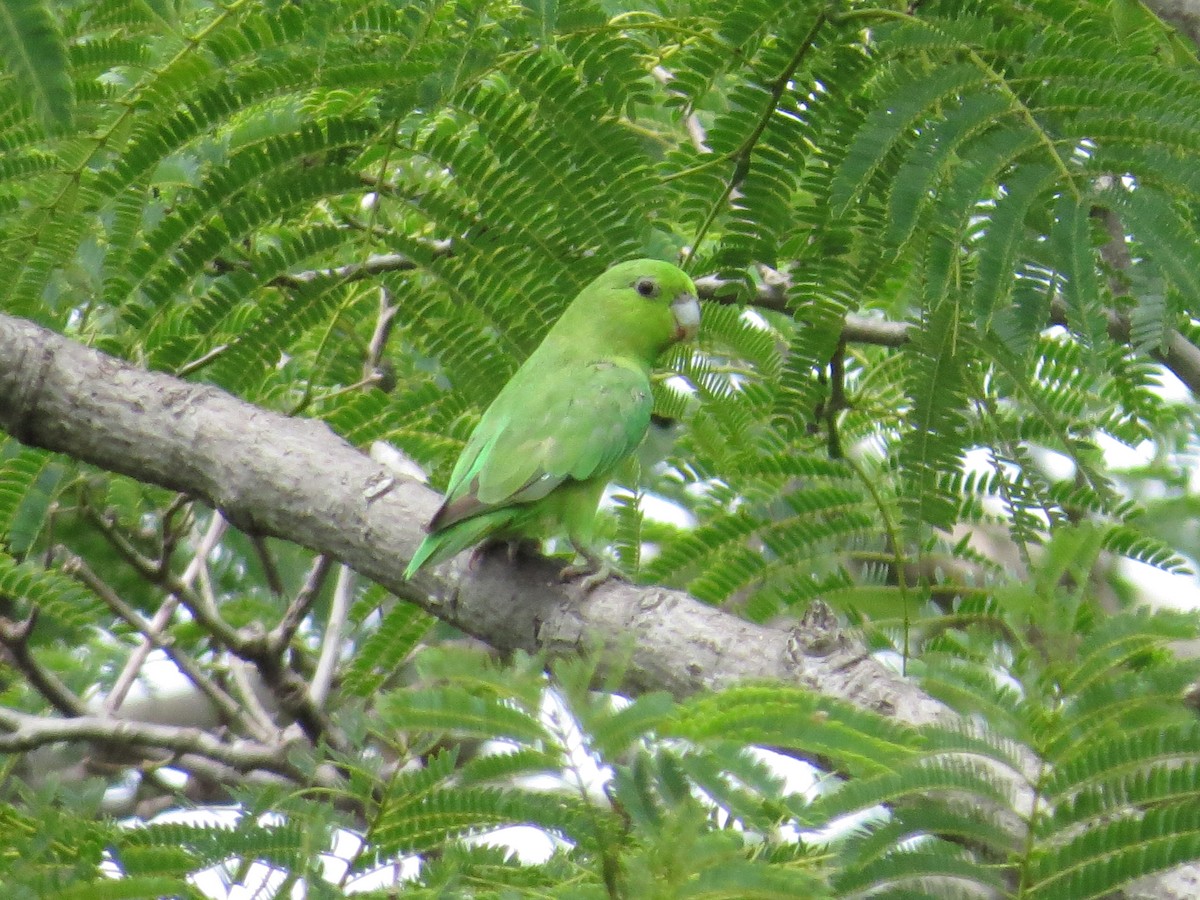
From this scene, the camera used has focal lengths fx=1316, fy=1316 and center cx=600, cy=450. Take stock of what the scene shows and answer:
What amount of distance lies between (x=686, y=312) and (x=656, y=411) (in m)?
0.48

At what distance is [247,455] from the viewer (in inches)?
156

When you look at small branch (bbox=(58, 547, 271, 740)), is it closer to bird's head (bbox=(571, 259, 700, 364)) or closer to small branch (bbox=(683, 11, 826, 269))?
bird's head (bbox=(571, 259, 700, 364))

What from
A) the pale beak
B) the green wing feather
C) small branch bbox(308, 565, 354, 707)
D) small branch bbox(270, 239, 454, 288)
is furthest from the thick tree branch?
small branch bbox(308, 565, 354, 707)

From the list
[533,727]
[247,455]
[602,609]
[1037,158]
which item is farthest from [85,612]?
[1037,158]

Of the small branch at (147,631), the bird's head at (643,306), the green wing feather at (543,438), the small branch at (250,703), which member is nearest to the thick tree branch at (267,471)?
the green wing feather at (543,438)

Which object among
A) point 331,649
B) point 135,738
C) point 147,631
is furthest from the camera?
point 331,649

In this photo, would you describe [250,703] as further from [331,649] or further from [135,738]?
[135,738]

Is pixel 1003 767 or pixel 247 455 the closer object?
pixel 1003 767

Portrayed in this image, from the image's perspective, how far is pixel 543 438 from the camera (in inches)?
177

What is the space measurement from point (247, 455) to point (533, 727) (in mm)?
1970

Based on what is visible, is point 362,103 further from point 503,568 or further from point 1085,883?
point 1085,883

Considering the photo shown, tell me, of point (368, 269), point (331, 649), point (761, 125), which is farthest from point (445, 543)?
point (331, 649)

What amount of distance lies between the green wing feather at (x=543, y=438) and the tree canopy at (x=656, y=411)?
175mm

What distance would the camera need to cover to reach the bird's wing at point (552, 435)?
4.30 m
